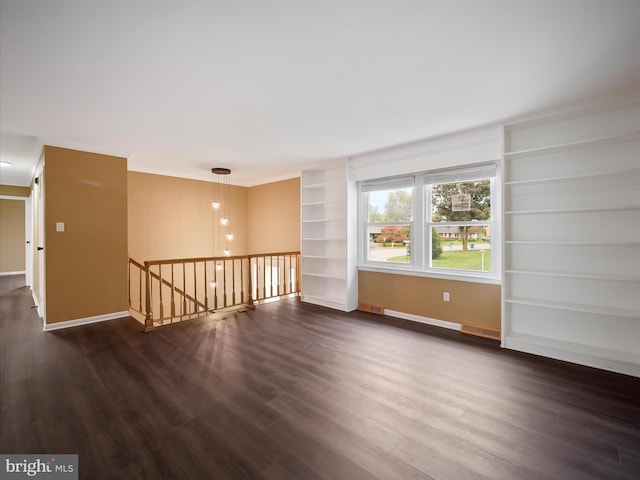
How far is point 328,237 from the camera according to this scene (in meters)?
5.14

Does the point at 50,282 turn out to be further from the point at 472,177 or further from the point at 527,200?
the point at 527,200

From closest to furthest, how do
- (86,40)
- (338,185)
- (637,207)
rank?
(86,40)
(637,207)
(338,185)

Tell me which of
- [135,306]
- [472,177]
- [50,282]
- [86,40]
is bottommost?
[135,306]

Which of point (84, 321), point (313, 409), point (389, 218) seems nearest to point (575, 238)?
point (389, 218)

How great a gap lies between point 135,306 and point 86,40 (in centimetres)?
484

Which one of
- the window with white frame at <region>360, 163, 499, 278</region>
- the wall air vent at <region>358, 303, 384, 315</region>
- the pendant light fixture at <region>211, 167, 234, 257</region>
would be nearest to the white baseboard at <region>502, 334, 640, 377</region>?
the window with white frame at <region>360, 163, 499, 278</region>

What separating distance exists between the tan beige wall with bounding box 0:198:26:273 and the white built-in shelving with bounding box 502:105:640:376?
1180cm

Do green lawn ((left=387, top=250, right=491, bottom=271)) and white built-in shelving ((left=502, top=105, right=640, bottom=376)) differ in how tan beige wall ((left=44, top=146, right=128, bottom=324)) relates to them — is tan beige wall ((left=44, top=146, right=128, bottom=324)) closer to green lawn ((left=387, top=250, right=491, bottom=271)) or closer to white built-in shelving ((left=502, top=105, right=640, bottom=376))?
A: green lawn ((left=387, top=250, right=491, bottom=271))

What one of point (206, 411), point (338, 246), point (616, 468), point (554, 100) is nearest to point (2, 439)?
point (206, 411)

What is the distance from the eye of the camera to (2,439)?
5.89ft

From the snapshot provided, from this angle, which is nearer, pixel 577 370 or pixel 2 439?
pixel 2 439

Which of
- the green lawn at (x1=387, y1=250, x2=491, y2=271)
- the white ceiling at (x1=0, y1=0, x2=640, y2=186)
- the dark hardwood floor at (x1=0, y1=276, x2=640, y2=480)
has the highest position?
the white ceiling at (x1=0, y1=0, x2=640, y2=186)

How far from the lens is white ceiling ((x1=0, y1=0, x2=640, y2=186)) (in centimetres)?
161

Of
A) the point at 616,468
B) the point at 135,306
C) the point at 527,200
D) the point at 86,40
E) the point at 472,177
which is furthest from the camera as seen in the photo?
the point at 135,306
